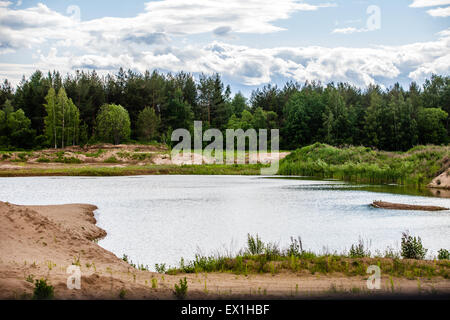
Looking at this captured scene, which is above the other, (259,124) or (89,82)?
(89,82)

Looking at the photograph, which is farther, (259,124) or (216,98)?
(216,98)

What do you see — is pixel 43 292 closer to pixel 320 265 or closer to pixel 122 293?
pixel 122 293

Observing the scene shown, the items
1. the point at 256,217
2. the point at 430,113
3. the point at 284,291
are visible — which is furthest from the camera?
the point at 430,113

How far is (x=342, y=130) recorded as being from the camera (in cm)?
9038

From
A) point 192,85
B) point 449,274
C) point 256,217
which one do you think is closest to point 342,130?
point 192,85

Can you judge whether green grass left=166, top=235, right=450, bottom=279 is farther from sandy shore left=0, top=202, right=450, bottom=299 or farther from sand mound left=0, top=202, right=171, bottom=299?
sand mound left=0, top=202, right=171, bottom=299

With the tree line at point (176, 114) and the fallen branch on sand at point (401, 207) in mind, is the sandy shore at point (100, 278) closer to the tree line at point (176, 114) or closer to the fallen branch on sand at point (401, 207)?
the fallen branch on sand at point (401, 207)

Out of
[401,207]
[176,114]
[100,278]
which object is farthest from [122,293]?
[176,114]

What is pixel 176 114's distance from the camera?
92.9 m

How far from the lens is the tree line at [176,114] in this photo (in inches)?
3027

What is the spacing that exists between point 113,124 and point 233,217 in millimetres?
55281

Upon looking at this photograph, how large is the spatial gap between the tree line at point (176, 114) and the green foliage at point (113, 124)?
15 centimetres
